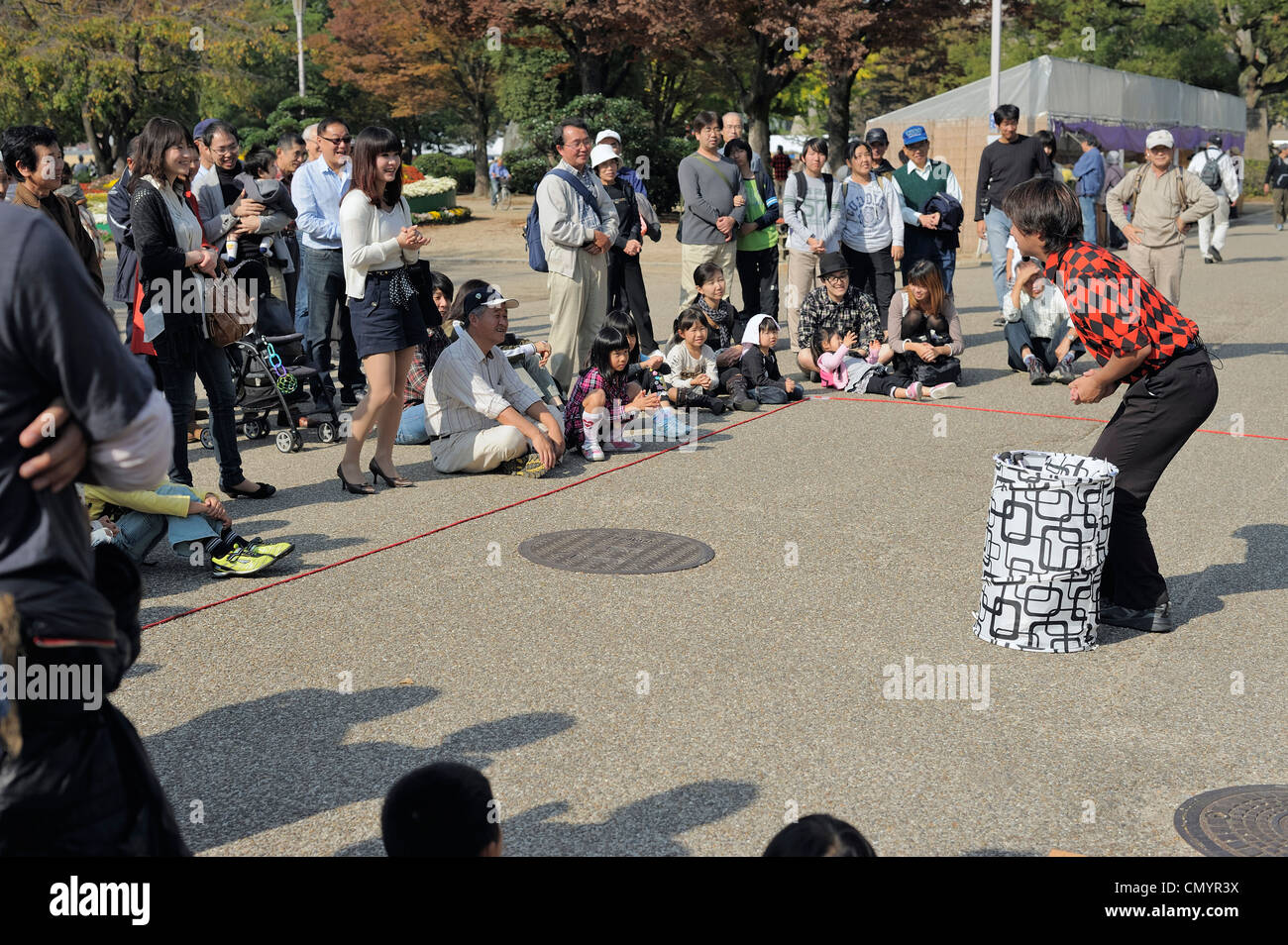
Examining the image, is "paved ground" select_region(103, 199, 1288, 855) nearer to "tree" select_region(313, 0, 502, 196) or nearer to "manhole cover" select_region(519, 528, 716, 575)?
"manhole cover" select_region(519, 528, 716, 575)

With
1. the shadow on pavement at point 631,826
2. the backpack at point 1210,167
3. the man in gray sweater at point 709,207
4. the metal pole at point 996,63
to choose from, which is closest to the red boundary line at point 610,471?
the man in gray sweater at point 709,207

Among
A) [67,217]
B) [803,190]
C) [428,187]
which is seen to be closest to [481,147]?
[428,187]

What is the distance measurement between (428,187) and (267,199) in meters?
25.5

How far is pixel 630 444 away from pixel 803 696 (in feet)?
15.0

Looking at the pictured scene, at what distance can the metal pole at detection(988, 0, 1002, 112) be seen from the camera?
25.7 m

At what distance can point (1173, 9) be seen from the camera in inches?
2013

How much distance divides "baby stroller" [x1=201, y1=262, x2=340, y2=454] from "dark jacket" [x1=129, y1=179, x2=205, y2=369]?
1555mm

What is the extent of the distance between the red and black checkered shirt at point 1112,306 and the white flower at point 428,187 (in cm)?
3025

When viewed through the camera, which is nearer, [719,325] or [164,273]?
[164,273]

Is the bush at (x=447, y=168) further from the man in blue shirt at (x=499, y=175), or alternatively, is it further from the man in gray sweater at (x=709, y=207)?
the man in gray sweater at (x=709, y=207)

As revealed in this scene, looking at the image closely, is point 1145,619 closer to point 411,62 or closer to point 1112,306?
point 1112,306

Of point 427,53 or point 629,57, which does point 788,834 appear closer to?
point 629,57

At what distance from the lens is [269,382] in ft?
30.7

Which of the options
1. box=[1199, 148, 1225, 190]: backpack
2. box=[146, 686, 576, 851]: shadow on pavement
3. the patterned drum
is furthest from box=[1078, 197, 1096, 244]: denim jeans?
box=[146, 686, 576, 851]: shadow on pavement
